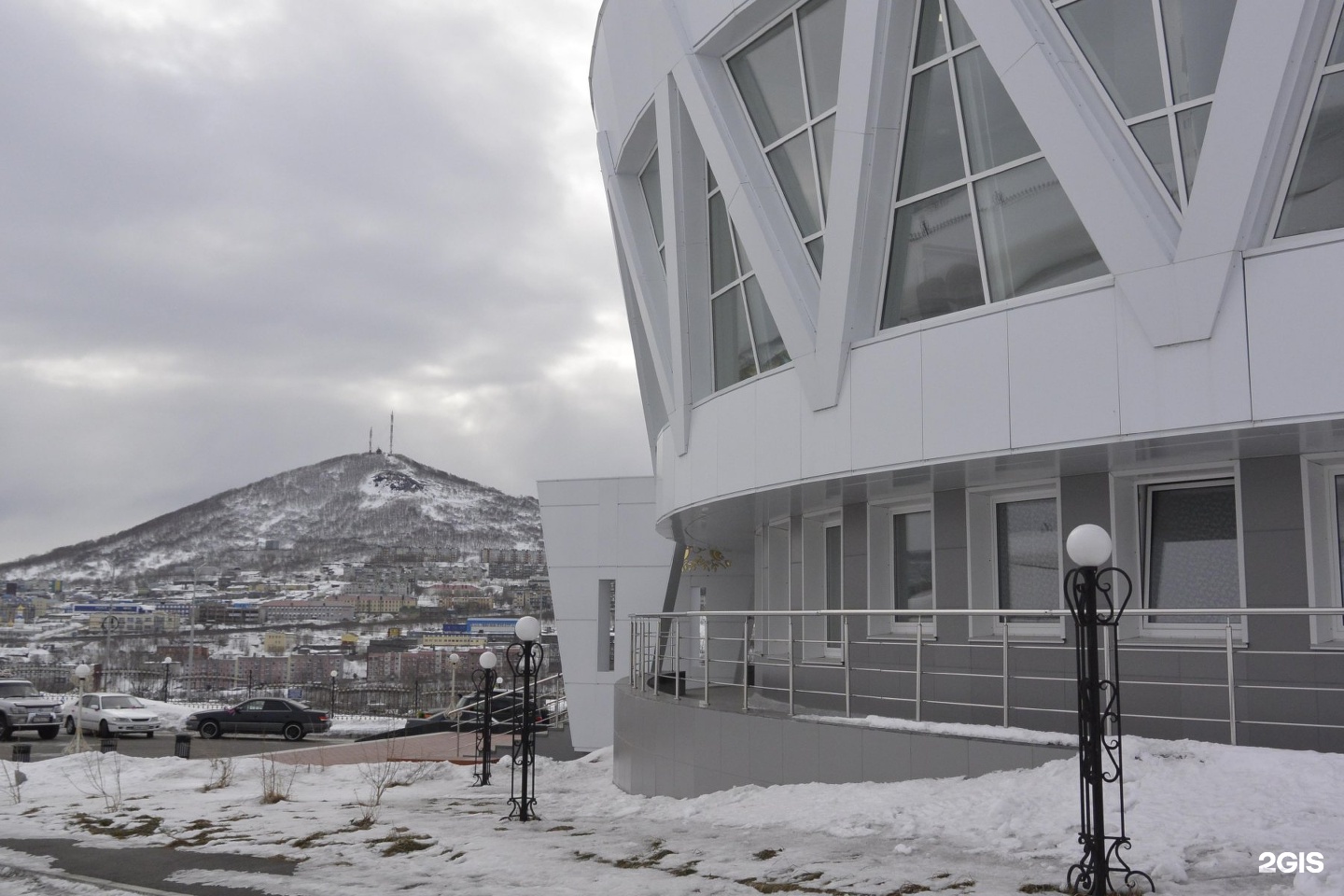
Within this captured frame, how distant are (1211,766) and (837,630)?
8.12 meters

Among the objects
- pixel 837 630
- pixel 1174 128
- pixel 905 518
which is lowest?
pixel 837 630

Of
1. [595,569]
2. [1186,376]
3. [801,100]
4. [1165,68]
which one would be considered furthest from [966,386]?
[595,569]

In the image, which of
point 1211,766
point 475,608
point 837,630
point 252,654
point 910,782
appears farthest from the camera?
point 475,608

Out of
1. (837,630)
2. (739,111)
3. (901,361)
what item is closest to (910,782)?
(901,361)

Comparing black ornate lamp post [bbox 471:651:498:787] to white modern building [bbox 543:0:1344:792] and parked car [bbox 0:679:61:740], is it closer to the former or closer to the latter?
white modern building [bbox 543:0:1344:792]

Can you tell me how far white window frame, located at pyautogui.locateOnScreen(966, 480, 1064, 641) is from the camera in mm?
13922

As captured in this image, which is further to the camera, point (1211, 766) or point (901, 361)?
point (901, 361)

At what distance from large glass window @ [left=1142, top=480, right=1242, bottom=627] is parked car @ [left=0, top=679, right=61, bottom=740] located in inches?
1346

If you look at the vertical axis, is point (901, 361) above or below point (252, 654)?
above

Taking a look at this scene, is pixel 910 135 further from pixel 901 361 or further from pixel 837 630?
pixel 837 630

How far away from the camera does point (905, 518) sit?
1576 cm

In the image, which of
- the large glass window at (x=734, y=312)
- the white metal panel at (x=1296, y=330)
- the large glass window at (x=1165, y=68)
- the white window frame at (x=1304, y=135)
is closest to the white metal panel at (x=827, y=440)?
the large glass window at (x=734, y=312)

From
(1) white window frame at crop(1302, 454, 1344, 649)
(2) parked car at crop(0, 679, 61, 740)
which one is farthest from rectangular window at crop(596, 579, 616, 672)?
(2) parked car at crop(0, 679, 61, 740)

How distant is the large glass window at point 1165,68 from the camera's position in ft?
35.3
